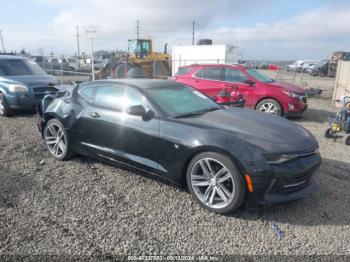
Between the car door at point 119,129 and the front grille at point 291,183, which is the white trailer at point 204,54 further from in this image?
the front grille at point 291,183

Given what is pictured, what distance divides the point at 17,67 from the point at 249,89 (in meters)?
6.96

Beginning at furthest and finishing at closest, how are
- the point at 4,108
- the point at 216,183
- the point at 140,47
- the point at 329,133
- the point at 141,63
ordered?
the point at 140,47 → the point at 141,63 → the point at 4,108 → the point at 329,133 → the point at 216,183

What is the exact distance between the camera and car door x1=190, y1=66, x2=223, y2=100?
8950 mm

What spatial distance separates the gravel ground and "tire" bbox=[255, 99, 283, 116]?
396 centimetres

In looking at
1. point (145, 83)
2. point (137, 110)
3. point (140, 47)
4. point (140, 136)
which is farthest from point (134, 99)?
point (140, 47)

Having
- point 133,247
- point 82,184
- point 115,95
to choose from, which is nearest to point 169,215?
point 133,247

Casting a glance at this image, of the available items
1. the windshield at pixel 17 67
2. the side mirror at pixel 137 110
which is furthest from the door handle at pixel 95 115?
the windshield at pixel 17 67

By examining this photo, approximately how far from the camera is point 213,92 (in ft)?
29.4

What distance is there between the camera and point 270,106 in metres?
8.49

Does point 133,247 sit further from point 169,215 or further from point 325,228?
point 325,228

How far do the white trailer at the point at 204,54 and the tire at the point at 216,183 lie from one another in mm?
15845

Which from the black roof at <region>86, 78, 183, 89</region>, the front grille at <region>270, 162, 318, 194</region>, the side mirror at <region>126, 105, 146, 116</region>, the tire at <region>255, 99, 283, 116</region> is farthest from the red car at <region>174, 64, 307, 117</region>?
the front grille at <region>270, 162, 318, 194</region>

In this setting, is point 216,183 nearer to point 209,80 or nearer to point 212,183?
point 212,183

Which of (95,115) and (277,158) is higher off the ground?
(95,115)
